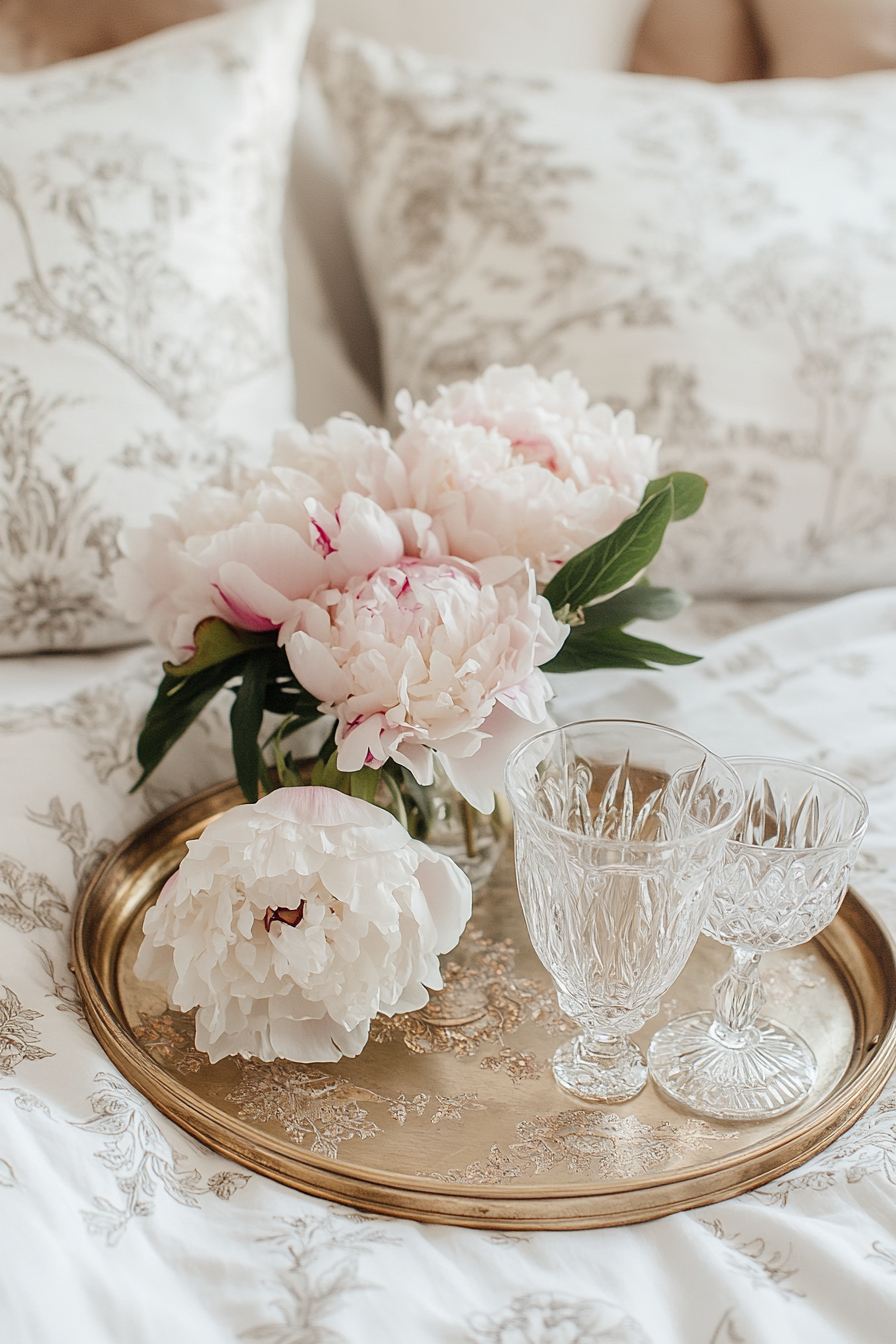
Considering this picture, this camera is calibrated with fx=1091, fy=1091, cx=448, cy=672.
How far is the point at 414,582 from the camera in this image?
466 millimetres

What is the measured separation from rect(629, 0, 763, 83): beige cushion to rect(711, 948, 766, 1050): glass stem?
985 mm

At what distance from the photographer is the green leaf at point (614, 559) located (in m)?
0.53

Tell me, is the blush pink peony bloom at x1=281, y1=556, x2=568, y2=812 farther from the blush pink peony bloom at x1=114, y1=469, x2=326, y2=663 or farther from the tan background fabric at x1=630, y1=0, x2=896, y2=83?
the tan background fabric at x1=630, y1=0, x2=896, y2=83

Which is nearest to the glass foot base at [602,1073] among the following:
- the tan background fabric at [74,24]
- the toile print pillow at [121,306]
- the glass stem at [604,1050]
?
the glass stem at [604,1050]

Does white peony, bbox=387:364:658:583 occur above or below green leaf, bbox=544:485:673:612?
above

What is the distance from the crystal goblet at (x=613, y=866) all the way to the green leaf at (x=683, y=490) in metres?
0.13

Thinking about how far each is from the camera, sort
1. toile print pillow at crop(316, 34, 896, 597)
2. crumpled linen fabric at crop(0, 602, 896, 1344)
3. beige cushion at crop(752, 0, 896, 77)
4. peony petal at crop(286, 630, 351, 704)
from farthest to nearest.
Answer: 1. beige cushion at crop(752, 0, 896, 77)
2. toile print pillow at crop(316, 34, 896, 597)
3. peony petal at crop(286, 630, 351, 704)
4. crumpled linen fabric at crop(0, 602, 896, 1344)

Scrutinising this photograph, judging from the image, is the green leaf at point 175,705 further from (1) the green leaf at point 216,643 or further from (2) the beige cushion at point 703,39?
(2) the beige cushion at point 703,39

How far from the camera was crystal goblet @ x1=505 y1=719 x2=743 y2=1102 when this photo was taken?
439 millimetres

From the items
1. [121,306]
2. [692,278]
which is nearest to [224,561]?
[121,306]

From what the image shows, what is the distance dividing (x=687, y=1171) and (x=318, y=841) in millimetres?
190

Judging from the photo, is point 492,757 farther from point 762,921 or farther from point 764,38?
point 764,38

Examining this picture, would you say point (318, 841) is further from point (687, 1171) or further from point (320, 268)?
point (320, 268)

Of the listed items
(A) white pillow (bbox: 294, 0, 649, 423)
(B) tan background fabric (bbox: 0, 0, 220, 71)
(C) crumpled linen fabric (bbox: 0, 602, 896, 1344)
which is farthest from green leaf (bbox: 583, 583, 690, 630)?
→ (B) tan background fabric (bbox: 0, 0, 220, 71)
